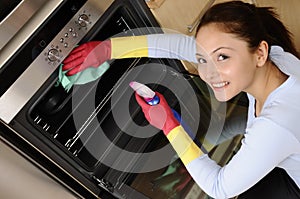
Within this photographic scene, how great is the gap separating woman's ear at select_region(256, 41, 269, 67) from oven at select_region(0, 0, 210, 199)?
1.20ft

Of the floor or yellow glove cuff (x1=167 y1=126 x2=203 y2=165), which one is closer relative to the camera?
the floor

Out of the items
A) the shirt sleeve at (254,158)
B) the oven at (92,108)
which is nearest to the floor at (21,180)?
the oven at (92,108)

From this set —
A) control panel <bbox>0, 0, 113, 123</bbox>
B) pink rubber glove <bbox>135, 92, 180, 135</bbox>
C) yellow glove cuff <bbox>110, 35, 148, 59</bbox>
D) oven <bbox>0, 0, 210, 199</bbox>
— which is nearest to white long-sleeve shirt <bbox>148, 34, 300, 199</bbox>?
pink rubber glove <bbox>135, 92, 180, 135</bbox>

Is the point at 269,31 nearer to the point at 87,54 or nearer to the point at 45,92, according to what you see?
the point at 87,54

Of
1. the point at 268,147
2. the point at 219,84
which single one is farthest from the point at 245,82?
the point at 268,147

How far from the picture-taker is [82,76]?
1194 millimetres

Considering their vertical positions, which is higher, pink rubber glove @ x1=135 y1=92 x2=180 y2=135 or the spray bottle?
the spray bottle

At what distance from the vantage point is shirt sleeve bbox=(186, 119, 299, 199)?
3.48 ft

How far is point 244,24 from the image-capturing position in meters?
1.09

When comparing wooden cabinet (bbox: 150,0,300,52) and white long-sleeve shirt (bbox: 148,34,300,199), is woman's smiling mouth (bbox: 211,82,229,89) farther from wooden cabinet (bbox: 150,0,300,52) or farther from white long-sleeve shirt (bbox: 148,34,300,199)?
wooden cabinet (bbox: 150,0,300,52)

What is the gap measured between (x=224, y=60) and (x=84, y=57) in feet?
1.14

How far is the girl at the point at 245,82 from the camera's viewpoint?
3.54 ft

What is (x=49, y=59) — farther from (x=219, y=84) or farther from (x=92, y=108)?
(x=219, y=84)

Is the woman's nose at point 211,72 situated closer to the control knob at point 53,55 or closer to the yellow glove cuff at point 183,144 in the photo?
the yellow glove cuff at point 183,144
